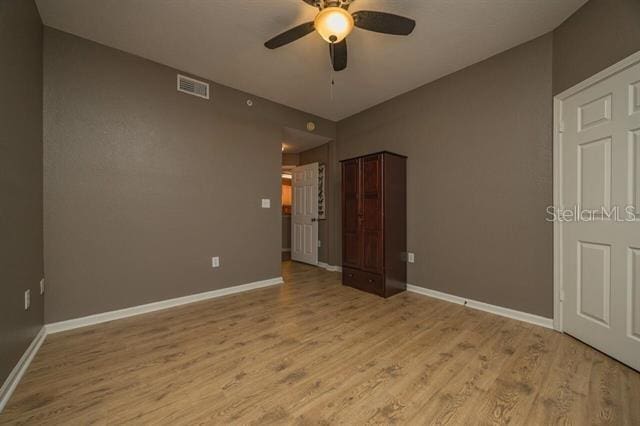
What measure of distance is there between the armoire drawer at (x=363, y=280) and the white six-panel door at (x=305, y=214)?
139 cm

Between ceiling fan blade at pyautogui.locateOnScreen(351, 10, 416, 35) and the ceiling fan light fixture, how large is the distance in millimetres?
85

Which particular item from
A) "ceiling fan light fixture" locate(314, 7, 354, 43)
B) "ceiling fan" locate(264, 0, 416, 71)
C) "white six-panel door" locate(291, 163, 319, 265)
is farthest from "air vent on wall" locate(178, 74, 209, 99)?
"white six-panel door" locate(291, 163, 319, 265)

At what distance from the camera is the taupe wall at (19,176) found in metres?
1.47

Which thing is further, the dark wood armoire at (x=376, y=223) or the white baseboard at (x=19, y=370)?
the dark wood armoire at (x=376, y=223)

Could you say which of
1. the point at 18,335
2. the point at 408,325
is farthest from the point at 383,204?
the point at 18,335

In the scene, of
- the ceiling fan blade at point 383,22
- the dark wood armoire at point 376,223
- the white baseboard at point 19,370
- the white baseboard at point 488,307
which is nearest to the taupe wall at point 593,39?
the ceiling fan blade at point 383,22

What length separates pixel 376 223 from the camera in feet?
10.6

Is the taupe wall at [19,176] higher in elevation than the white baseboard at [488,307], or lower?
higher

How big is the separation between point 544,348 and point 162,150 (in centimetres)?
395

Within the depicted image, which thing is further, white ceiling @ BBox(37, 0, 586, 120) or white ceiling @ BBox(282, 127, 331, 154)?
white ceiling @ BBox(282, 127, 331, 154)

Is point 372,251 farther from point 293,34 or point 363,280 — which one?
point 293,34

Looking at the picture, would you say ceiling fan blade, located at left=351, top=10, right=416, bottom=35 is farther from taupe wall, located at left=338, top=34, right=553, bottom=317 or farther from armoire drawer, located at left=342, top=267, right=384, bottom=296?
armoire drawer, located at left=342, top=267, right=384, bottom=296

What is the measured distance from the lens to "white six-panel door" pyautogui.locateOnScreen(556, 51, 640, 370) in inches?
67.4

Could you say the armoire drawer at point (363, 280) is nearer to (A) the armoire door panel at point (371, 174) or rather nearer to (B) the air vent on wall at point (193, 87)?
(A) the armoire door panel at point (371, 174)
